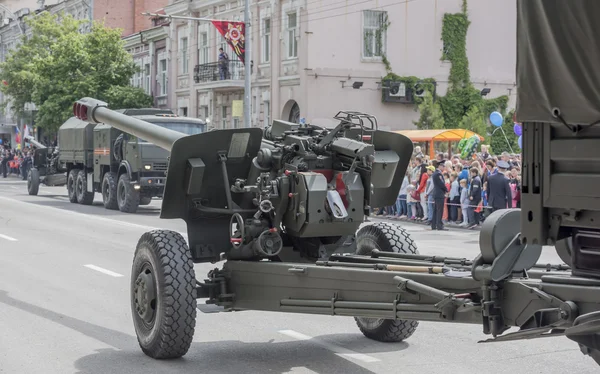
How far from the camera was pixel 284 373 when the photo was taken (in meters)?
7.73

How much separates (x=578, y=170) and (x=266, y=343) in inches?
181

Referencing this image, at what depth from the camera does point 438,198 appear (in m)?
22.8

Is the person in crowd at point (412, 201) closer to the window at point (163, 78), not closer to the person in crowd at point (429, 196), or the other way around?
the person in crowd at point (429, 196)

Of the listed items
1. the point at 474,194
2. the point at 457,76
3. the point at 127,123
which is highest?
the point at 457,76

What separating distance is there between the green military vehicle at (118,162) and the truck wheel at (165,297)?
1605 cm

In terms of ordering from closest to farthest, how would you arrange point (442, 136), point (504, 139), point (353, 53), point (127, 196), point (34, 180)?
point (127, 196), point (442, 136), point (34, 180), point (353, 53), point (504, 139)

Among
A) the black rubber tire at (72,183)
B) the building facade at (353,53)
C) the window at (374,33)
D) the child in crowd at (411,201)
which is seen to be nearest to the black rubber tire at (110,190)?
the black rubber tire at (72,183)

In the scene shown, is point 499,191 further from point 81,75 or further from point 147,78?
point 147,78

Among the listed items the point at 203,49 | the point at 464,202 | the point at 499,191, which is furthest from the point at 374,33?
the point at 499,191

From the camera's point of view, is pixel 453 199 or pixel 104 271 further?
pixel 453 199

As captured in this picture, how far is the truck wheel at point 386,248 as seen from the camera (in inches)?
339

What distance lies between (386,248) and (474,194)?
14.3 meters

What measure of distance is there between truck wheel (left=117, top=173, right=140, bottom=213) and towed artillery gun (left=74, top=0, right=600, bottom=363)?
16582mm

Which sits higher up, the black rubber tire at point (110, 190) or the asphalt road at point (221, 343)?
the black rubber tire at point (110, 190)
